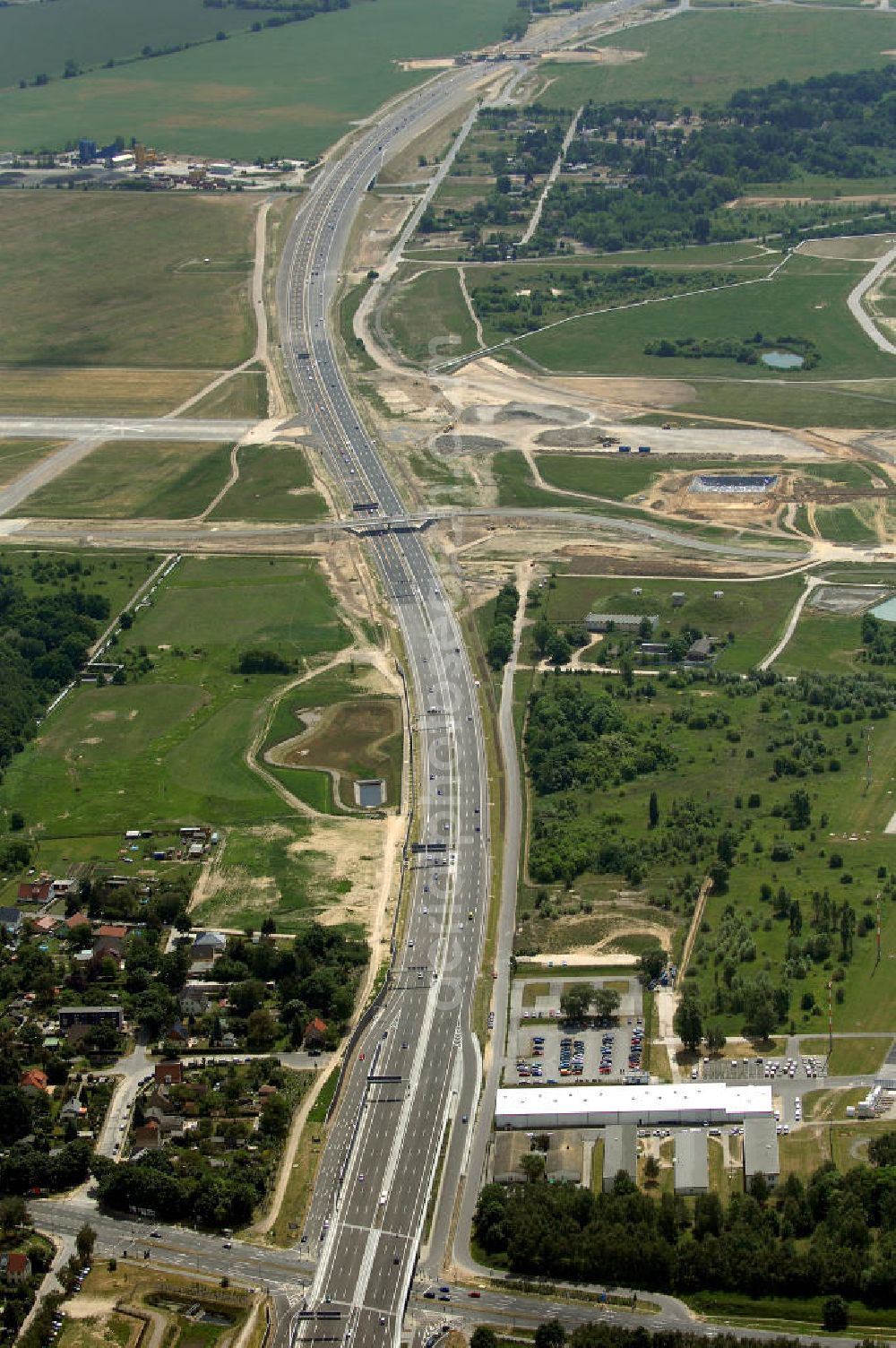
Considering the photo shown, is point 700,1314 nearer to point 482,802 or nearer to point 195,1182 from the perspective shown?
point 195,1182

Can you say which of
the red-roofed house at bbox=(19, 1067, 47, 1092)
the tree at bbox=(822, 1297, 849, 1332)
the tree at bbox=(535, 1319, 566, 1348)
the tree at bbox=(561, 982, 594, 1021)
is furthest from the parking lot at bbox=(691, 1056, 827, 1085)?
the red-roofed house at bbox=(19, 1067, 47, 1092)

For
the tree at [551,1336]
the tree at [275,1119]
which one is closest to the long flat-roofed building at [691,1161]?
the tree at [551,1336]

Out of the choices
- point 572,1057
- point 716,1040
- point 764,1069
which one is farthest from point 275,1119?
point 764,1069

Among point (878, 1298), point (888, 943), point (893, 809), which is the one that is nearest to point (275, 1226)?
point (878, 1298)

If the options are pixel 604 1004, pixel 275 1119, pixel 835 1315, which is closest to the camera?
pixel 835 1315

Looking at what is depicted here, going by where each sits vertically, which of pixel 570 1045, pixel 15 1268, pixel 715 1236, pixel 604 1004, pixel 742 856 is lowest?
pixel 15 1268

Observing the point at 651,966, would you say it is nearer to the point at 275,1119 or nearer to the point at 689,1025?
the point at 689,1025
